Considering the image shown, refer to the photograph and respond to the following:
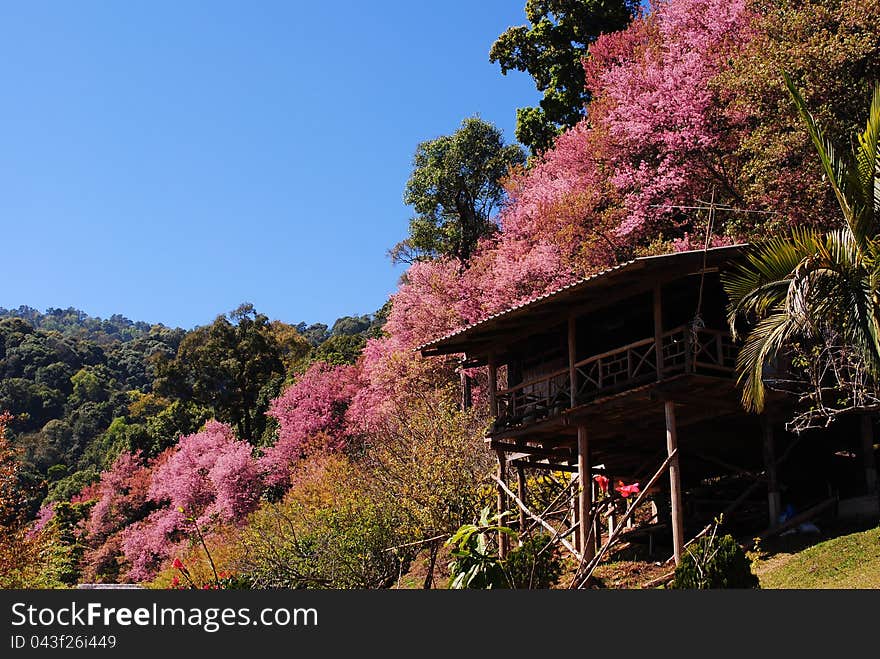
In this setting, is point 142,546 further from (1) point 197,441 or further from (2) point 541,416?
(2) point 541,416

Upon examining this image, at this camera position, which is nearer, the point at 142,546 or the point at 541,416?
the point at 541,416

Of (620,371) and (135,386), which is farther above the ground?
(135,386)

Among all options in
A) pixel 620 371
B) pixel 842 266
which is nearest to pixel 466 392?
pixel 620 371

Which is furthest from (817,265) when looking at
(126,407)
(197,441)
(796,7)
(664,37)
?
(126,407)

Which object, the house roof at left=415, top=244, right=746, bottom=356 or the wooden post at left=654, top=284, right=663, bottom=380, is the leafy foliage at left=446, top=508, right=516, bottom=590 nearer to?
the house roof at left=415, top=244, right=746, bottom=356

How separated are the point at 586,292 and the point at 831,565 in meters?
6.43

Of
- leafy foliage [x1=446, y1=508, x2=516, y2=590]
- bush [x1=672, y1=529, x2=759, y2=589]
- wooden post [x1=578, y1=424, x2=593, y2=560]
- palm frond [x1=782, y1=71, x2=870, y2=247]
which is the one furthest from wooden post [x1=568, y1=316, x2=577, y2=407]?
leafy foliage [x1=446, y1=508, x2=516, y2=590]

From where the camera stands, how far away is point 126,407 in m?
79.1

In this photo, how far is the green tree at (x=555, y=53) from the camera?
1535 inches

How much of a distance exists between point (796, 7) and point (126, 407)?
65.7 meters

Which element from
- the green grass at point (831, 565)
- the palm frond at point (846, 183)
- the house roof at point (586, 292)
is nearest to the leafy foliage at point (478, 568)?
the green grass at point (831, 565)

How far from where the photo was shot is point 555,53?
131 ft

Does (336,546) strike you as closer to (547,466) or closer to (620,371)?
(547,466)

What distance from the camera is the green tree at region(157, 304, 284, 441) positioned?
177ft
